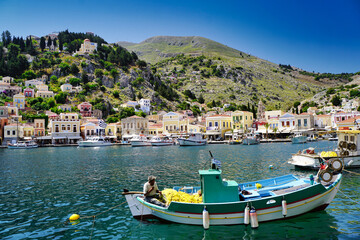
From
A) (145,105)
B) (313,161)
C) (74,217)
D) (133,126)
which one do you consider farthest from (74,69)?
(74,217)

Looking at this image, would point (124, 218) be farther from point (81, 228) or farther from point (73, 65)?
point (73, 65)

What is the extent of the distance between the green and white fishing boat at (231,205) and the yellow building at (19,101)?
101 meters

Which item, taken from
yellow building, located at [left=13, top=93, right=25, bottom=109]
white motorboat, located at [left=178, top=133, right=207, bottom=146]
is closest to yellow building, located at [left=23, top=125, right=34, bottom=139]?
yellow building, located at [left=13, top=93, right=25, bottom=109]

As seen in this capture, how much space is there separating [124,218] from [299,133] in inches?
2855

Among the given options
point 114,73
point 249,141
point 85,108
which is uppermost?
point 114,73

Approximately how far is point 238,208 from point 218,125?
73.5 m

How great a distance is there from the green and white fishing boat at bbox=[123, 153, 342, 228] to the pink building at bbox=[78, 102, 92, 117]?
93554 mm

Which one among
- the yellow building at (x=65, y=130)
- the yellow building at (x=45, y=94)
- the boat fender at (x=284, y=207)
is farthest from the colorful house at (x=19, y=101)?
the boat fender at (x=284, y=207)

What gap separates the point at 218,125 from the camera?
272ft

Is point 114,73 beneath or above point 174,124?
above

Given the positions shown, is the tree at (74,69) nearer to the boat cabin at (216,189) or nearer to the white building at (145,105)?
the white building at (145,105)

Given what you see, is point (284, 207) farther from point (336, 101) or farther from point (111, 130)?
point (336, 101)

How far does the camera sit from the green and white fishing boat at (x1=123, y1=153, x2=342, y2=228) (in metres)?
10.1

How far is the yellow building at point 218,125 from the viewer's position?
8250cm
